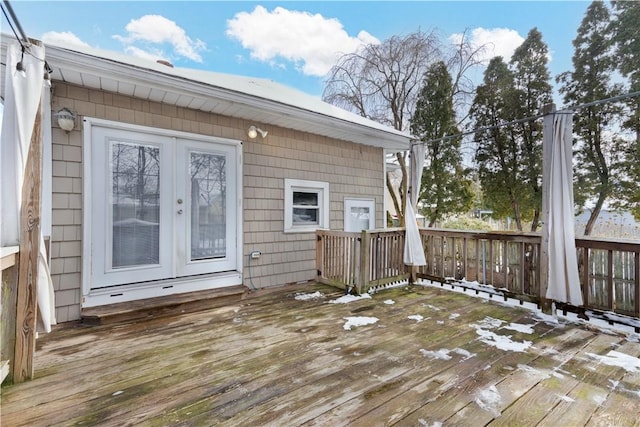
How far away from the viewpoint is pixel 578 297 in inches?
132

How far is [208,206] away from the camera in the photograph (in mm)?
4129

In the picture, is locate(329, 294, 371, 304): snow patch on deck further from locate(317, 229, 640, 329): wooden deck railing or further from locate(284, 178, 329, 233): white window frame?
locate(284, 178, 329, 233): white window frame

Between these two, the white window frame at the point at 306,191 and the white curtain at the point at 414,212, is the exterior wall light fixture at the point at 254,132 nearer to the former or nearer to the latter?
the white window frame at the point at 306,191

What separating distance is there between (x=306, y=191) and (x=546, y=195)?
3.42m

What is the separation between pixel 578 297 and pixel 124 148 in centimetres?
560

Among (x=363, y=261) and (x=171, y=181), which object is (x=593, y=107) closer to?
(x=363, y=261)

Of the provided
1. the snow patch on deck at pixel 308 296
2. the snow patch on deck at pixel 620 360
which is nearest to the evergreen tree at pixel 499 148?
the snow patch on deck at pixel 620 360

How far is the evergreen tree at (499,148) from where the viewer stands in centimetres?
762

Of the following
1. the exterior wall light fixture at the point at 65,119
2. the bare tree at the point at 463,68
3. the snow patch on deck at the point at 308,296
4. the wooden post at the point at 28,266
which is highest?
the bare tree at the point at 463,68

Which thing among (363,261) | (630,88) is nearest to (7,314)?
(363,261)

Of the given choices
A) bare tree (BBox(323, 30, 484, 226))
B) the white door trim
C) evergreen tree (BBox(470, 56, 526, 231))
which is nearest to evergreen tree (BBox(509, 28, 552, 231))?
evergreen tree (BBox(470, 56, 526, 231))

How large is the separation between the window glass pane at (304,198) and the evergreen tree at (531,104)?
18.6 ft

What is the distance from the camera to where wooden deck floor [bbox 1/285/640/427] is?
1.77 metres

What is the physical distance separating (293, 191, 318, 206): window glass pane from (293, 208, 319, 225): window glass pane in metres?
0.11
